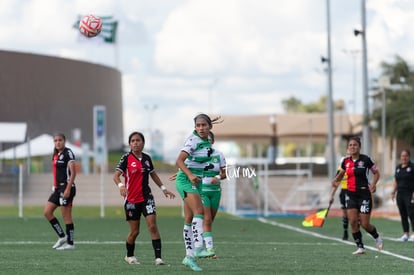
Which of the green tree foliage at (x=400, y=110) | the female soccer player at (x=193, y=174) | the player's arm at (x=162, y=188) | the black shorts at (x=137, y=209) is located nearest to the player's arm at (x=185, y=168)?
the female soccer player at (x=193, y=174)

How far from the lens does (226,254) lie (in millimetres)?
18000

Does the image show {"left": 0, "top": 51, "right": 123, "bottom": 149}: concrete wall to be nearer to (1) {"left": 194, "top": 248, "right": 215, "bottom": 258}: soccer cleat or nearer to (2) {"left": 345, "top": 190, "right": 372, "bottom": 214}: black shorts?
(2) {"left": 345, "top": 190, "right": 372, "bottom": 214}: black shorts

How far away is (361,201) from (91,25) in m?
5.37

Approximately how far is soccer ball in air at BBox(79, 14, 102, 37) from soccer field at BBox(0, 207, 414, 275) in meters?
3.68

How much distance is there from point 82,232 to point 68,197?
703 centimetres

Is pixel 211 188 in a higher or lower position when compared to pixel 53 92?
lower

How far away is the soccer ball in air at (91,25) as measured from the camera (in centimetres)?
1888

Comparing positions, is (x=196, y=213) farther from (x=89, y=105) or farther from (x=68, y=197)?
(x=89, y=105)

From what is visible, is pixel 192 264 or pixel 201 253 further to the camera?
pixel 201 253

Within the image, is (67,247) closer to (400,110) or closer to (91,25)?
(91,25)

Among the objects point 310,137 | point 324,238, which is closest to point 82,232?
point 324,238

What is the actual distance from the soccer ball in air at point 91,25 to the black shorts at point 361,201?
504 centimetres

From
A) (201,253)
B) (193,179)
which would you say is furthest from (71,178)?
(193,179)

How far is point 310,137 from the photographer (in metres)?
77.2
